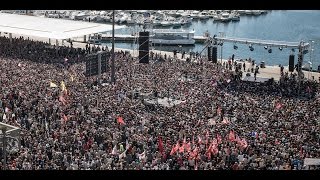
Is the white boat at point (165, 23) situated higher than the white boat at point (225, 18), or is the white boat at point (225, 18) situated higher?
the white boat at point (225, 18)

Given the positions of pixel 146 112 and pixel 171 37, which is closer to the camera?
pixel 146 112

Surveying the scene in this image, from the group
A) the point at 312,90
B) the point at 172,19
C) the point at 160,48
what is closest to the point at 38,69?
the point at 312,90

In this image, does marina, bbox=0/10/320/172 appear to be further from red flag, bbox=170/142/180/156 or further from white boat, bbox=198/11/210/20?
white boat, bbox=198/11/210/20

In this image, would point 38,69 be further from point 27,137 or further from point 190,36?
point 190,36

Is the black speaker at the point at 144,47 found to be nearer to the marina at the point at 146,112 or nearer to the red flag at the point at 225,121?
the marina at the point at 146,112

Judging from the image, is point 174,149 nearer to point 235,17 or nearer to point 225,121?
point 225,121

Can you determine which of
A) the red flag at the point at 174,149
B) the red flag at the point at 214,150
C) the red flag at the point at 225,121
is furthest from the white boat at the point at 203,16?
the red flag at the point at 174,149

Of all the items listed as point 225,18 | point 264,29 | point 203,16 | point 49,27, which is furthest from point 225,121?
point 203,16
